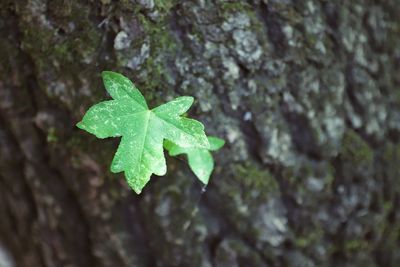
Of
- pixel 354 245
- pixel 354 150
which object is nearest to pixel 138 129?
pixel 354 150

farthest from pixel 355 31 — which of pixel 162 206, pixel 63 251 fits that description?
pixel 63 251

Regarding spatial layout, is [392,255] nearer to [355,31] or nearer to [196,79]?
[355,31]

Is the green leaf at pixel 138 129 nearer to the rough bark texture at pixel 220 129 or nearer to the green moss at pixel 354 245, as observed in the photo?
the rough bark texture at pixel 220 129

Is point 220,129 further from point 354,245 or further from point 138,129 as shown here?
point 354,245

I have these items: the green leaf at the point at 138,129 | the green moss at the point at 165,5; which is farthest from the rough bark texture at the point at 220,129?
the green leaf at the point at 138,129

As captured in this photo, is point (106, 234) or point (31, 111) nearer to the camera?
point (31, 111)

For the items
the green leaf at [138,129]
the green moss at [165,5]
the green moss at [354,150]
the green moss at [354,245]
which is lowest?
the green moss at [354,245]

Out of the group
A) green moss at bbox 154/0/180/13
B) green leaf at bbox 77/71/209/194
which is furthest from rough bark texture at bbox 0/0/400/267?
green leaf at bbox 77/71/209/194
